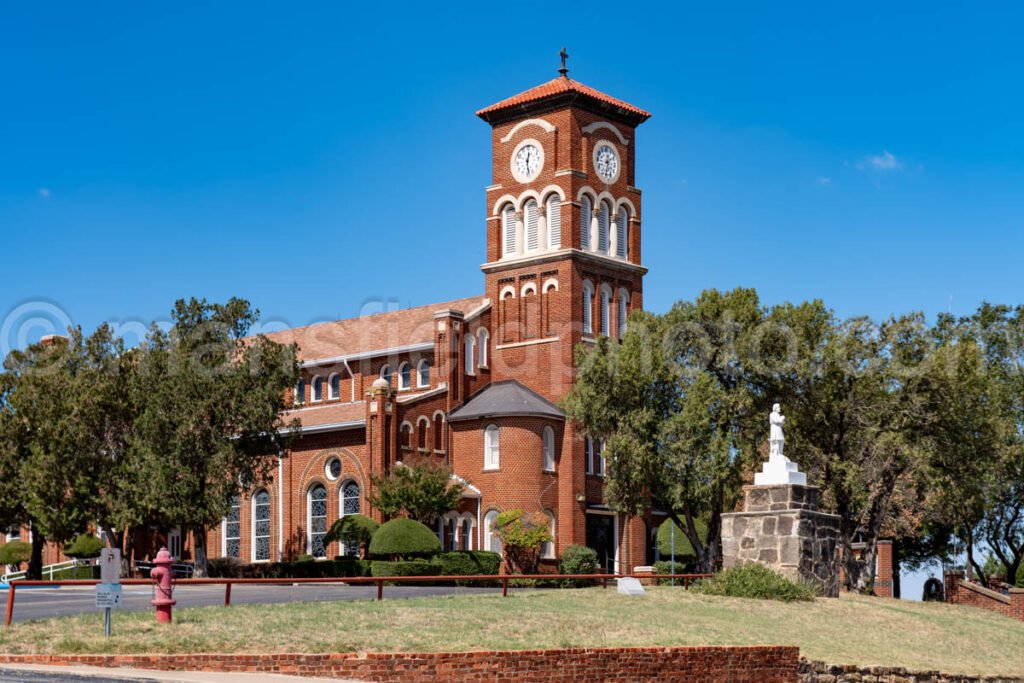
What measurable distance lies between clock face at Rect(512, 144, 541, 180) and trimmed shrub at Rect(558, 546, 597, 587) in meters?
17.2

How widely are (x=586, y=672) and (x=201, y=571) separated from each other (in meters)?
31.5

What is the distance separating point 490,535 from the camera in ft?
185

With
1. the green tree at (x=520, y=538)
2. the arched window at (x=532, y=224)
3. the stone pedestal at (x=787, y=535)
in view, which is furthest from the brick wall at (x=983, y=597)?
the arched window at (x=532, y=224)

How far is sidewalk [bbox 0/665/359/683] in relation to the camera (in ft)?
60.9

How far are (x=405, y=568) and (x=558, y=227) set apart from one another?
18575 mm

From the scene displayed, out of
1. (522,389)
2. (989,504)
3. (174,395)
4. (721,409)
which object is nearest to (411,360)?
(522,389)

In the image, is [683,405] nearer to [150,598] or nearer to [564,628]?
[150,598]

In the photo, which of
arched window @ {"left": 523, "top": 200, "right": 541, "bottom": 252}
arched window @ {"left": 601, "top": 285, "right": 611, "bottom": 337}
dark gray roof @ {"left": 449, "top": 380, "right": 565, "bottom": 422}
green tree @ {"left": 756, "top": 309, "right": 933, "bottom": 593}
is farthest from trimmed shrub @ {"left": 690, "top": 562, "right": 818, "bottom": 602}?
arched window @ {"left": 523, "top": 200, "right": 541, "bottom": 252}

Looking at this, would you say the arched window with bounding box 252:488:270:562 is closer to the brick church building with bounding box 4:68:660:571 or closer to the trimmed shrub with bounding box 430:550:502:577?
the brick church building with bounding box 4:68:660:571

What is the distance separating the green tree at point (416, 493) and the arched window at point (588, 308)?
9689 millimetres

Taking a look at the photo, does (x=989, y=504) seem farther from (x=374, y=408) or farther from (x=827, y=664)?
(x=827, y=664)

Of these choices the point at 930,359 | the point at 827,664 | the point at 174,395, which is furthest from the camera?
the point at 174,395

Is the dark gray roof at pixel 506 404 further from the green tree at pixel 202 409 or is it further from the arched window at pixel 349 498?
the green tree at pixel 202 409

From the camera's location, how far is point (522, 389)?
59.2m
